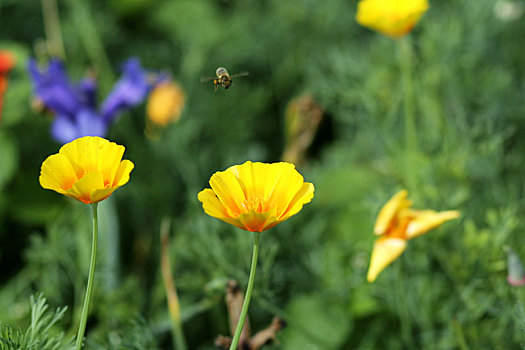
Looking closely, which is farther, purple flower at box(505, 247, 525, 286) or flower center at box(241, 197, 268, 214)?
purple flower at box(505, 247, 525, 286)

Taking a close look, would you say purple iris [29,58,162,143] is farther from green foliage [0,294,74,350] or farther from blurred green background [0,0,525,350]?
green foliage [0,294,74,350]

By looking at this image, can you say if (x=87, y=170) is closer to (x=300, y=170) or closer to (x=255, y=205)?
(x=255, y=205)

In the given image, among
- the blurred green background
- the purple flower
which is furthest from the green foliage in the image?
the purple flower

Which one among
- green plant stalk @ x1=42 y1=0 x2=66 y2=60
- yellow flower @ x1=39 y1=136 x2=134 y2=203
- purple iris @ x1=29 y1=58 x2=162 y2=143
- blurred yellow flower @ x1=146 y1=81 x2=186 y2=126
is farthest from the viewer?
green plant stalk @ x1=42 y1=0 x2=66 y2=60

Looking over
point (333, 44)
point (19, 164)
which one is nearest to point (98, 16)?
point (19, 164)

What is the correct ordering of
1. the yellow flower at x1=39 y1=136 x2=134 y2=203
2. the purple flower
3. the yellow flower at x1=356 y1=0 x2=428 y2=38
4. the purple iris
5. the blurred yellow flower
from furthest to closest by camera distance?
1. the blurred yellow flower
2. the purple iris
3. the yellow flower at x1=356 y1=0 x2=428 y2=38
4. the purple flower
5. the yellow flower at x1=39 y1=136 x2=134 y2=203

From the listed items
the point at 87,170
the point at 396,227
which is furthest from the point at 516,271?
the point at 87,170
